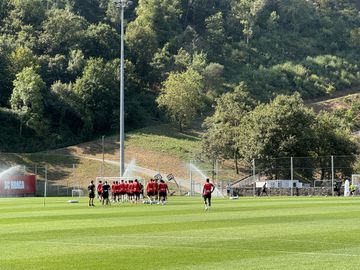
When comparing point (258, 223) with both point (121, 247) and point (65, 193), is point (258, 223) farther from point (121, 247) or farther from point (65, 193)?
point (65, 193)

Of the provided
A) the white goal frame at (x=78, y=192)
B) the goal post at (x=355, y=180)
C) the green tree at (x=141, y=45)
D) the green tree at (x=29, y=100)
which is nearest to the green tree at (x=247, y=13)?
the green tree at (x=141, y=45)

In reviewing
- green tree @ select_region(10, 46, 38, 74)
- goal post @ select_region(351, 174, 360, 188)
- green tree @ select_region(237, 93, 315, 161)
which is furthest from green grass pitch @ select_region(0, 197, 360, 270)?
green tree @ select_region(10, 46, 38, 74)

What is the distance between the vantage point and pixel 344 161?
75.6 metres

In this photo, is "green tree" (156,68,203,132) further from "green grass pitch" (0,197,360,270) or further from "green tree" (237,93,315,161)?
"green grass pitch" (0,197,360,270)

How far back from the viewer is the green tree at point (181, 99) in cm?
12300

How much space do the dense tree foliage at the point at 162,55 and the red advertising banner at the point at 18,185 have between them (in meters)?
29.3

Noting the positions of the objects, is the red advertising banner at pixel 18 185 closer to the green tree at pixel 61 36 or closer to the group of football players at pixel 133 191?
the group of football players at pixel 133 191

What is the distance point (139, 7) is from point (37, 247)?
5859 inches

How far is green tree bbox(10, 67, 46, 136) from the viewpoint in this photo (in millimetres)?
113812

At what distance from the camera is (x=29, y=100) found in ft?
375

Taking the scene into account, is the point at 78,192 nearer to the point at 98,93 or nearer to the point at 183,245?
the point at 98,93

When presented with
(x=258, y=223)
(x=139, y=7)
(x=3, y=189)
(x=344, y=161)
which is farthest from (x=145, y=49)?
(x=258, y=223)

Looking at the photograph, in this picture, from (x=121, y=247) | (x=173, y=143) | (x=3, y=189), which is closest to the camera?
(x=121, y=247)

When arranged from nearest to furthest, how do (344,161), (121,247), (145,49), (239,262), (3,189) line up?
(239,262) < (121,247) < (344,161) < (3,189) < (145,49)
